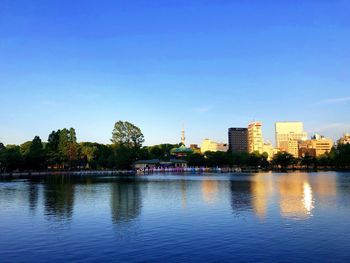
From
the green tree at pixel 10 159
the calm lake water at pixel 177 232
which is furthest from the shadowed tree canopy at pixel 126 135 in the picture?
the calm lake water at pixel 177 232

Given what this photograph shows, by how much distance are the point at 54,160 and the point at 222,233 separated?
14089 centimetres

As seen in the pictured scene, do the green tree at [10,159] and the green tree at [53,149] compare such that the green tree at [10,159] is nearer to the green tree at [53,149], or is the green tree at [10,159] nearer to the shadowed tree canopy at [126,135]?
the green tree at [53,149]

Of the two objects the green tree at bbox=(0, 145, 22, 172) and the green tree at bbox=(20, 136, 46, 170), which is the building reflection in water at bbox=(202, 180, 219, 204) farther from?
the green tree at bbox=(20, 136, 46, 170)

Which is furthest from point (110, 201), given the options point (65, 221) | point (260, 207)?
point (260, 207)

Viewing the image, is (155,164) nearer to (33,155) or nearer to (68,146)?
(68,146)

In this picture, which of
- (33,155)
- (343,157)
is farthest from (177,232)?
(343,157)

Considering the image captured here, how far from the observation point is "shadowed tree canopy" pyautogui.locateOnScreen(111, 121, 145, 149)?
15975cm

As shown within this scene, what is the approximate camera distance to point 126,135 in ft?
529

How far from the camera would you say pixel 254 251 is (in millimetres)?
22500

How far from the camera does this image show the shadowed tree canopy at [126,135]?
6289 inches

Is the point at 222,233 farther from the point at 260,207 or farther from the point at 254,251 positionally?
the point at 260,207

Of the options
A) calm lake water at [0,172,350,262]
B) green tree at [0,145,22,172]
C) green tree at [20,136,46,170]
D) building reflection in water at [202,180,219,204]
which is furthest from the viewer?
green tree at [20,136,46,170]

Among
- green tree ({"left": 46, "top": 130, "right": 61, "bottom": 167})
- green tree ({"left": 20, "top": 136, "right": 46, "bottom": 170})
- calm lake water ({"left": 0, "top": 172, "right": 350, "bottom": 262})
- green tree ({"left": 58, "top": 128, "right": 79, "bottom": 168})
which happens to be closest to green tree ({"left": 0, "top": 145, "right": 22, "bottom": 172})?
green tree ({"left": 20, "top": 136, "right": 46, "bottom": 170})

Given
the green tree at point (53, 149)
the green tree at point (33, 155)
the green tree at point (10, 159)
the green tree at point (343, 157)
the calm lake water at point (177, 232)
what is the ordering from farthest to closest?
the green tree at point (343, 157)
the green tree at point (53, 149)
the green tree at point (33, 155)
the green tree at point (10, 159)
the calm lake water at point (177, 232)
